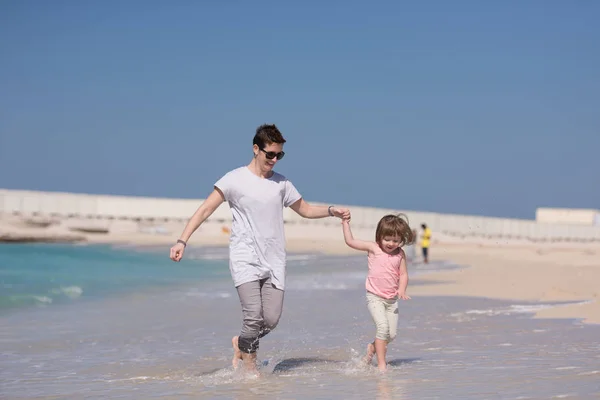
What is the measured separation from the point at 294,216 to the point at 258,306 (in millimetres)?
47739

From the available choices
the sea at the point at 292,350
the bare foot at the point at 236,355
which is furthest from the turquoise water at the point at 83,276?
the bare foot at the point at 236,355

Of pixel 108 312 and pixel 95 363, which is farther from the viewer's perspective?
pixel 108 312

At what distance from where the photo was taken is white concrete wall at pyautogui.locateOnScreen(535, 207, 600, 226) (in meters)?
64.1

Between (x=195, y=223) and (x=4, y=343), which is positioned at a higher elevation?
(x=195, y=223)

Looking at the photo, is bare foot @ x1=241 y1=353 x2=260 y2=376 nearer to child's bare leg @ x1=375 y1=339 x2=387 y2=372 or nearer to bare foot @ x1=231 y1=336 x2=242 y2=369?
bare foot @ x1=231 y1=336 x2=242 y2=369

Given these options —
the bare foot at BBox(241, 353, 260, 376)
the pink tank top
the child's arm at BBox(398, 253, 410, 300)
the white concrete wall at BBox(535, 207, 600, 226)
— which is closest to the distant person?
the bare foot at BBox(241, 353, 260, 376)

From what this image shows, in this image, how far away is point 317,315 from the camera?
469 inches

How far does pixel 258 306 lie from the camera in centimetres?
701

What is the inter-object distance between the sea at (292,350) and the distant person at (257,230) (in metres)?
0.54

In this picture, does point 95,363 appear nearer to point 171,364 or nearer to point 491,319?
point 171,364

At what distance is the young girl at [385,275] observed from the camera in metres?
7.33

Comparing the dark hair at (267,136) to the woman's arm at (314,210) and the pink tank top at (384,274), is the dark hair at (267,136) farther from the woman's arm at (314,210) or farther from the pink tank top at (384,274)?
the pink tank top at (384,274)

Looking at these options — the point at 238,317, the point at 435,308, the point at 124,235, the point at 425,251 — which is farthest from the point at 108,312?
the point at 124,235

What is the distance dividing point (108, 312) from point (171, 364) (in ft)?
16.7
